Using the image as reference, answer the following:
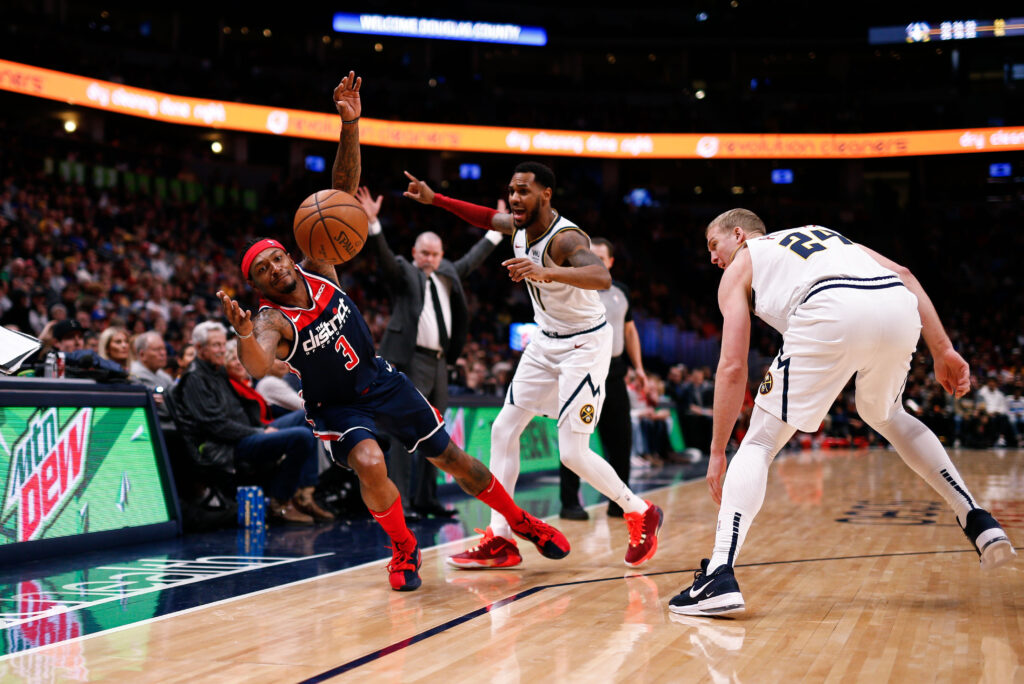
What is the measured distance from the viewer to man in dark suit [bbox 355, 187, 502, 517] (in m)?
7.44

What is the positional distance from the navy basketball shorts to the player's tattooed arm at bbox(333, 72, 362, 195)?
3.42 feet

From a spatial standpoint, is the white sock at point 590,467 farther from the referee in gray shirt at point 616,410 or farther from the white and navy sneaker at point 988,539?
the referee in gray shirt at point 616,410

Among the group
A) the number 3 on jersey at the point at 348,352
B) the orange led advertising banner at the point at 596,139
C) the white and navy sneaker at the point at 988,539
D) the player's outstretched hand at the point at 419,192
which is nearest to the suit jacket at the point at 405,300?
the player's outstretched hand at the point at 419,192

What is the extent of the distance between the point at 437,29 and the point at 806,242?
28528 mm

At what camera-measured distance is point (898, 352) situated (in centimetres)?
397

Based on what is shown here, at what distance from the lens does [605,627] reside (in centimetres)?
384

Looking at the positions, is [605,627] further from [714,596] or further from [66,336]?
[66,336]

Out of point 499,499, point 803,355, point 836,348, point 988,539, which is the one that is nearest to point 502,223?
point 499,499

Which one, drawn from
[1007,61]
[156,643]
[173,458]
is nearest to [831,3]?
[1007,61]

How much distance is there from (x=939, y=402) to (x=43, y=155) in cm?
2022

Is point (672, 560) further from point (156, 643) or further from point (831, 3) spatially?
point (831, 3)

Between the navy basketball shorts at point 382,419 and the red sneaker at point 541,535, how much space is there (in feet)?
2.01

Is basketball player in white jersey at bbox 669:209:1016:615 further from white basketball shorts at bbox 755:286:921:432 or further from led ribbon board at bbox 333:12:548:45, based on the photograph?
led ribbon board at bbox 333:12:548:45

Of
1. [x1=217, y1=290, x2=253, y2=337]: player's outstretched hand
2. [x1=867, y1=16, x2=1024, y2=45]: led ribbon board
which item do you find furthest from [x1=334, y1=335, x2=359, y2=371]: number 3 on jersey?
[x1=867, y1=16, x2=1024, y2=45]: led ribbon board
